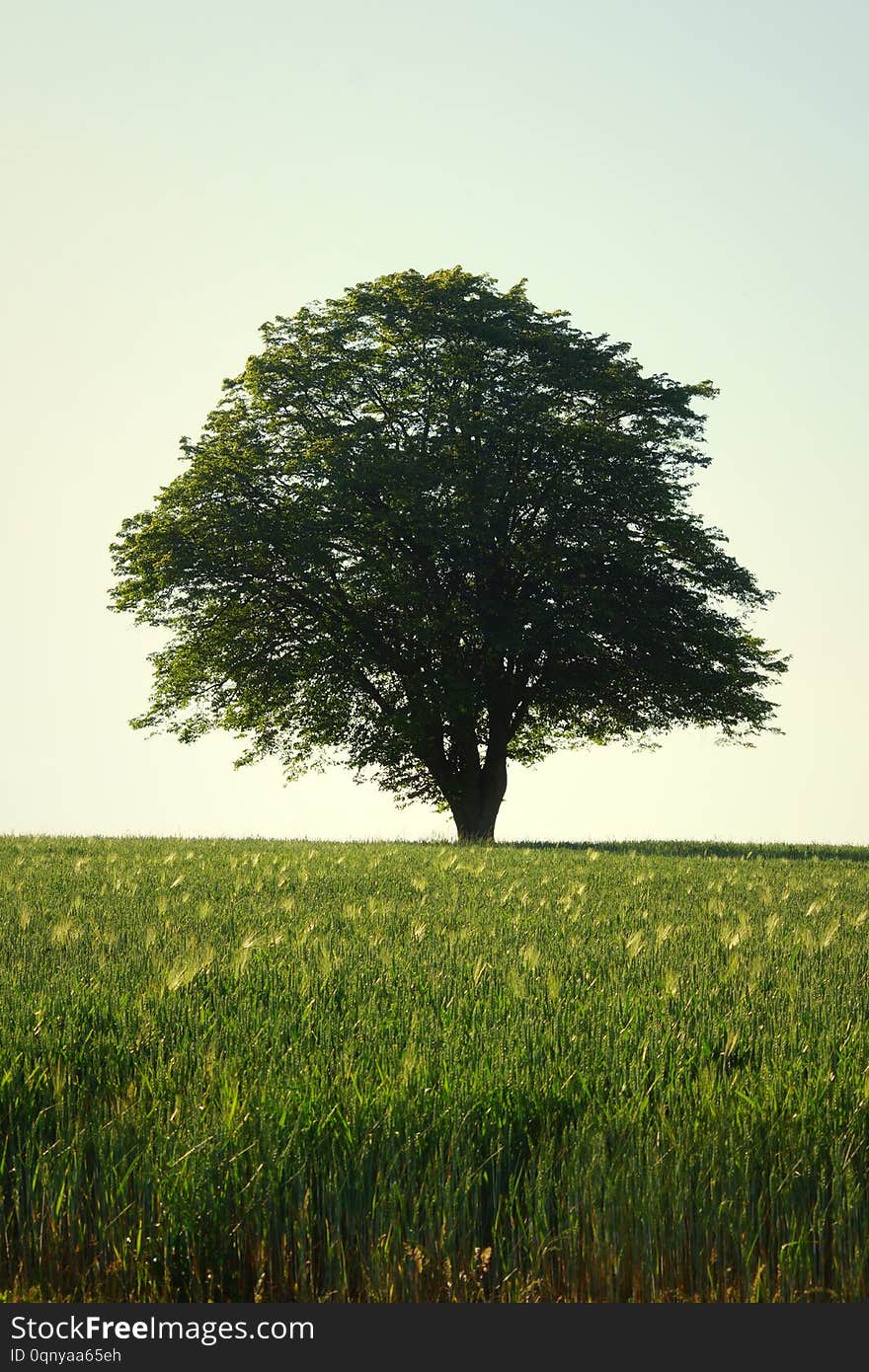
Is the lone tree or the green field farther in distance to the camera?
the lone tree

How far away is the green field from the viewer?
13.4ft

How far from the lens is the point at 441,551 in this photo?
31.4 meters

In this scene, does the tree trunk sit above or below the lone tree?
below

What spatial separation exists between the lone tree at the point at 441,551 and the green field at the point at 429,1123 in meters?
22.5

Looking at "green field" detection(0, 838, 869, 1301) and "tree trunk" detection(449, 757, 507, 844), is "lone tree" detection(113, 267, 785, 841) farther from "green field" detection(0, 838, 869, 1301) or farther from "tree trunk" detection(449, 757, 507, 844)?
"green field" detection(0, 838, 869, 1301)

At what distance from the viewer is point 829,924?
37.8ft

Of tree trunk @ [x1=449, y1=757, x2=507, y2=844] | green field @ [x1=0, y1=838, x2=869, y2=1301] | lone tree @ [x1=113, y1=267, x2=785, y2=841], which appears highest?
lone tree @ [x1=113, y1=267, x2=785, y2=841]

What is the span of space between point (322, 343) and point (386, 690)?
34.2 feet

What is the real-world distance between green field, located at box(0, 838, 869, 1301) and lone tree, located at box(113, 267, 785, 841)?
22.5 m

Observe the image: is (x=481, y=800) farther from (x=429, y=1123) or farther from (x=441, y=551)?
(x=429, y=1123)

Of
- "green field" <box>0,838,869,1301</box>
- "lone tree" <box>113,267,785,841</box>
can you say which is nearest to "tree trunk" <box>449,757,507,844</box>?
"lone tree" <box>113,267,785,841</box>

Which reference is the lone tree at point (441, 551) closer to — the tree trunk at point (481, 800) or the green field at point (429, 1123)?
the tree trunk at point (481, 800)

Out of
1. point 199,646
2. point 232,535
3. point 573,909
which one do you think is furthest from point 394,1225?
point 199,646

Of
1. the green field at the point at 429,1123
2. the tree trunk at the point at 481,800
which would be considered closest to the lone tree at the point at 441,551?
the tree trunk at the point at 481,800
